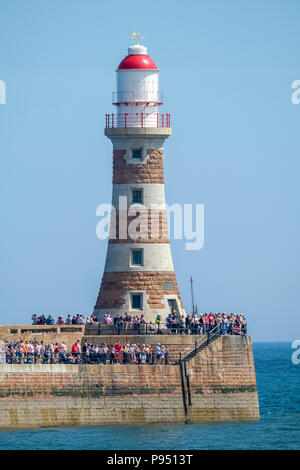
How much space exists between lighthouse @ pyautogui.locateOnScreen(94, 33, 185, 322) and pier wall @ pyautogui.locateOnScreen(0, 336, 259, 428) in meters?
4.75

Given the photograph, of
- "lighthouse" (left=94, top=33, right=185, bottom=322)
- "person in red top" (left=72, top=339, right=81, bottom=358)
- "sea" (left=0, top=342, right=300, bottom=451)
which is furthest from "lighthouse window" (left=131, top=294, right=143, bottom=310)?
"sea" (left=0, top=342, right=300, bottom=451)

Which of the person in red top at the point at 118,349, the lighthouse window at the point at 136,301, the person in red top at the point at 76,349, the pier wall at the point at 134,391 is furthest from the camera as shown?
the lighthouse window at the point at 136,301

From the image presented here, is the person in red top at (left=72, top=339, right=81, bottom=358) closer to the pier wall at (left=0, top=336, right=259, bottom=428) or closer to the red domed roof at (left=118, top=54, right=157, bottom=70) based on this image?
the pier wall at (left=0, top=336, right=259, bottom=428)

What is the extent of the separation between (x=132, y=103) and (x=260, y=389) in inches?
1393

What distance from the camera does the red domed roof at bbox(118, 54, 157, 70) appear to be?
6237 cm

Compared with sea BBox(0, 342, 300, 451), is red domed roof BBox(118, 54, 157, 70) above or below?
above

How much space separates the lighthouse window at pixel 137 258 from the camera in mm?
62562

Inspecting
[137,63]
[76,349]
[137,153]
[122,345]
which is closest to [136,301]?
[122,345]

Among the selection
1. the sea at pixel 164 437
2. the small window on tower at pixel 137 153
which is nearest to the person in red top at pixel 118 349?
the sea at pixel 164 437

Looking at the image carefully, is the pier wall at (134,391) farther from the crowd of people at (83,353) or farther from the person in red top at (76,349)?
the person in red top at (76,349)

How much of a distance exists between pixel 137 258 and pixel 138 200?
8.48 ft

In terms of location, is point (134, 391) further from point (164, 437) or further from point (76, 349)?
point (164, 437)
